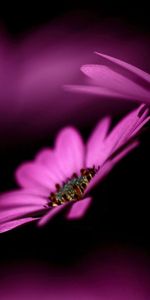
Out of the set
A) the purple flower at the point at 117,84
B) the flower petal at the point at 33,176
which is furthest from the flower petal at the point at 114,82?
the flower petal at the point at 33,176

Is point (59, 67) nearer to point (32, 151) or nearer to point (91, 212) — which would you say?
point (32, 151)

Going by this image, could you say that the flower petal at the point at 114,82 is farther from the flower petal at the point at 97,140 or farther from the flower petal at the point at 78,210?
the flower petal at the point at 97,140

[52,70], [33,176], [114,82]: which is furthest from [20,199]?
[52,70]

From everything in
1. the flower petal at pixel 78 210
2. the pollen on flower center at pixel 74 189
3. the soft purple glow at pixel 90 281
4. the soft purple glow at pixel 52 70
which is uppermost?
the soft purple glow at pixel 52 70

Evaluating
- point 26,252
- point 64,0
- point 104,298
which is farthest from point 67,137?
point 64,0

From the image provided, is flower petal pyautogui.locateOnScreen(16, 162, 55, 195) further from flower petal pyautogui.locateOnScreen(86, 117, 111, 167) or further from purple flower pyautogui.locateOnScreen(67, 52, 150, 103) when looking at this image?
purple flower pyautogui.locateOnScreen(67, 52, 150, 103)

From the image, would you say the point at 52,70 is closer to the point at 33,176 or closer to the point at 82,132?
the point at 82,132
